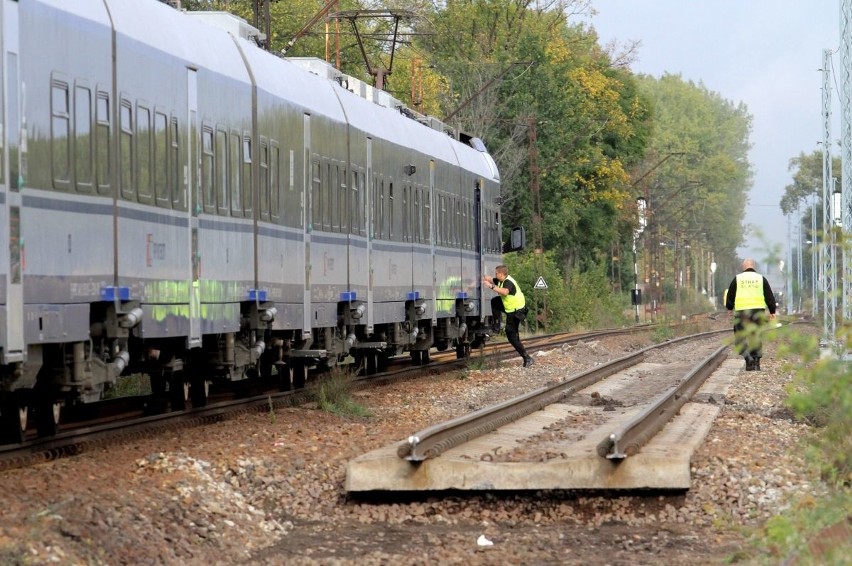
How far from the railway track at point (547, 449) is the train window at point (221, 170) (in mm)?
3193

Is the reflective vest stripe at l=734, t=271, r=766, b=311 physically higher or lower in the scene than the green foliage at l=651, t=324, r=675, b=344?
higher

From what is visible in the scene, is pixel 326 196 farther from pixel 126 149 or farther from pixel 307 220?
pixel 126 149

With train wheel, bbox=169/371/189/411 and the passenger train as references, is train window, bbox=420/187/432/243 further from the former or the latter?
train wheel, bbox=169/371/189/411

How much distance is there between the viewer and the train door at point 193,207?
13.9 m

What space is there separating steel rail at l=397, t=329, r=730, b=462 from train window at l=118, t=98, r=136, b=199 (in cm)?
301

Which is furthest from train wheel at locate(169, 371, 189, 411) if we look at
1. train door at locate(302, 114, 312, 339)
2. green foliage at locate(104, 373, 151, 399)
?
green foliage at locate(104, 373, 151, 399)

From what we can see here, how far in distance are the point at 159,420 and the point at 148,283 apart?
2507 millimetres

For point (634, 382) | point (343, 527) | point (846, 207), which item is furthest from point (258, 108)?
point (846, 207)

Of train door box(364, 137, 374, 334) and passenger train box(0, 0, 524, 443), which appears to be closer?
passenger train box(0, 0, 524, 443)

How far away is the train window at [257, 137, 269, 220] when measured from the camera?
16.2m

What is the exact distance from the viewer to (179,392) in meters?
16.0

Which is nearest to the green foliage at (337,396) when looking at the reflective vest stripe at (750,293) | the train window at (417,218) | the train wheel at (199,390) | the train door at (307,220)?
the train door at (307,220)

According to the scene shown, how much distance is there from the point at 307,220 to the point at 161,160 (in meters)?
4.84

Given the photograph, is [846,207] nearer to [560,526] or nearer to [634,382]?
[634,382]
